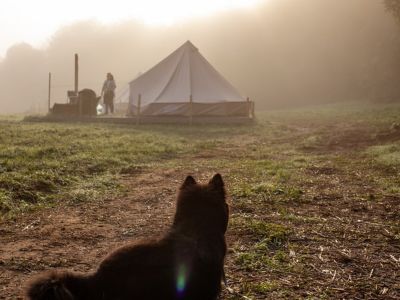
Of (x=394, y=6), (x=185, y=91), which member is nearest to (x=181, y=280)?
(x=394, y=6)

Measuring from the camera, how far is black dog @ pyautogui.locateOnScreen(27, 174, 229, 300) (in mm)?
3107

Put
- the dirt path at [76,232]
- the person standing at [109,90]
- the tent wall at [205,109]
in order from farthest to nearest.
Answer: the person standing at [109,90], the tent wall at [205,109], the dirt path at [76,232]

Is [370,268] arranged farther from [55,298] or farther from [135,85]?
[135,85]

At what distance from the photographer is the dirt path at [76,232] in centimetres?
492

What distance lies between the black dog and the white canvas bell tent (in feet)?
71.9

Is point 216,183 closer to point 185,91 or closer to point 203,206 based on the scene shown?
point 203,206

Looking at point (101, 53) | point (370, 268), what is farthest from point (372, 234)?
point (101, 53)

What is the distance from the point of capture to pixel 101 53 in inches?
4779

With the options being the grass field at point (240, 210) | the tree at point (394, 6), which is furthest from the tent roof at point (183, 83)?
the grass field at point (240, 210)

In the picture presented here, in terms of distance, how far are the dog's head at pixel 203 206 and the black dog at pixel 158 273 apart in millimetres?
11

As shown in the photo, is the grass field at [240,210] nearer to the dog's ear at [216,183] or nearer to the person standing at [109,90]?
the dog's ear at [216,183]

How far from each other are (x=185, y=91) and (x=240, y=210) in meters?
20.7

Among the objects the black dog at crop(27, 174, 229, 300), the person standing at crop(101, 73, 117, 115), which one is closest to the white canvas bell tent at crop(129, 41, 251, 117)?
the person standing at crop(101, 73, 117, 115)

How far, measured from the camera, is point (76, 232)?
6.18m
